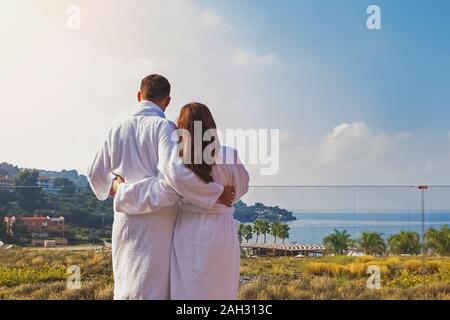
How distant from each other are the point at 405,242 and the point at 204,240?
2606 millimetres

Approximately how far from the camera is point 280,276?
4176 millimetres

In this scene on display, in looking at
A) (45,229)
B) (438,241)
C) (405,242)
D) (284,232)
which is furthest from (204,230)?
(438,241)

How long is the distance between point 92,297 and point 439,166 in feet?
10.9

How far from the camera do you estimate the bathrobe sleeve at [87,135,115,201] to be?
2.42m

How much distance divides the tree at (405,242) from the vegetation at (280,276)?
7 cm

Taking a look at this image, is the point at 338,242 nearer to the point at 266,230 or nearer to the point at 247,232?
the point at 266,230

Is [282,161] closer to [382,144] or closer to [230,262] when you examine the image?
[382,144]

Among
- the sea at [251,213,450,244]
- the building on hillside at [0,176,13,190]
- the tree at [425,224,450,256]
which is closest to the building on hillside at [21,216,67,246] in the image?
the building on hillside at [0,176,13,190]

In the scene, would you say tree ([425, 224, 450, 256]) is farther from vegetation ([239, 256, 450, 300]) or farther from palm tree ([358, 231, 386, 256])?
palm tree ([358, 231, 386, 256])

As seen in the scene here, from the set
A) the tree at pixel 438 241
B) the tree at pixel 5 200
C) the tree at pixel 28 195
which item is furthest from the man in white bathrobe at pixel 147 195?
the tree at pixel 438 241

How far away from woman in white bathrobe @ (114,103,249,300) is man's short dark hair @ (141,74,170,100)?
0.58 ft

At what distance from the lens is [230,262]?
2346mm
